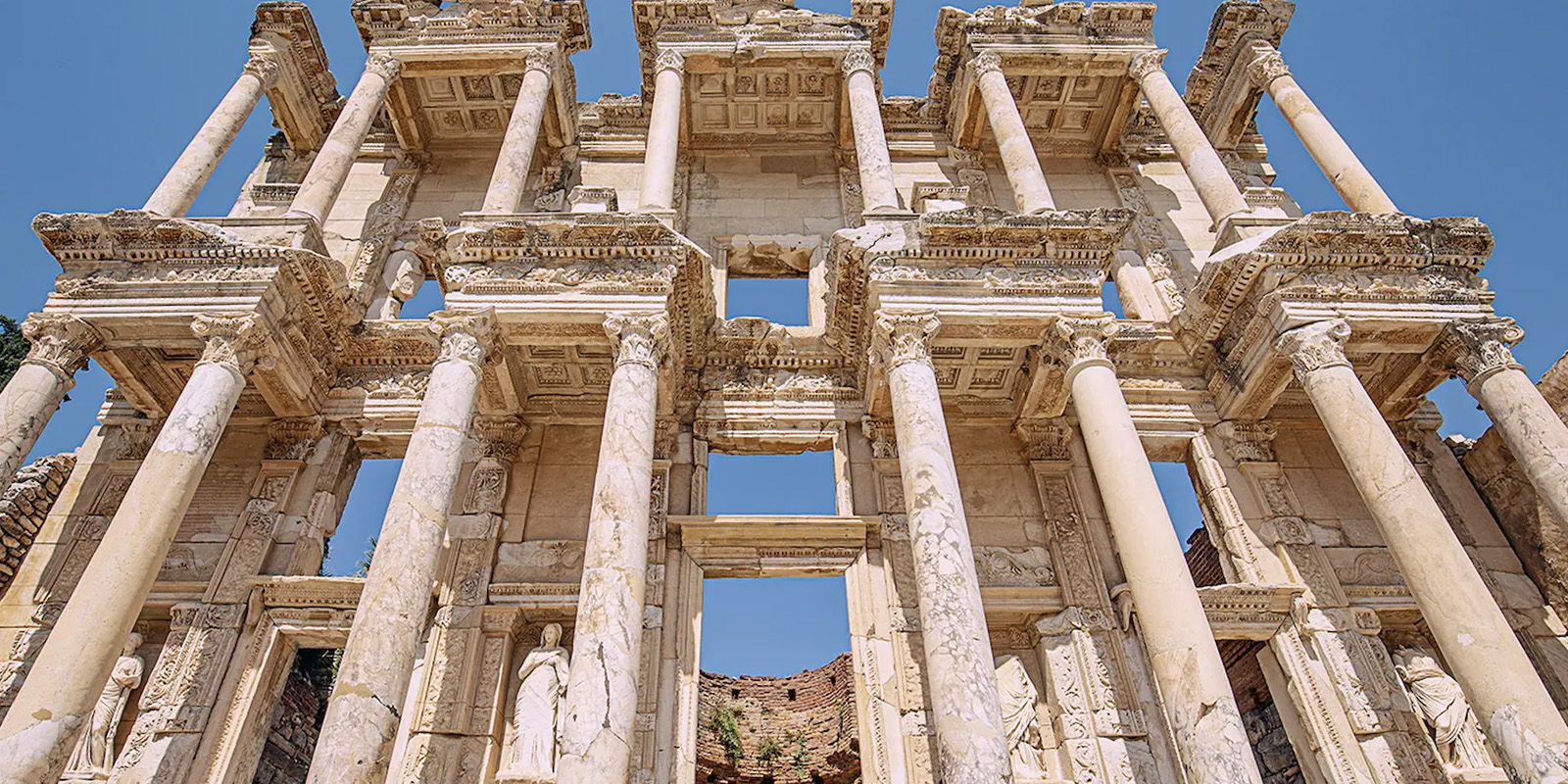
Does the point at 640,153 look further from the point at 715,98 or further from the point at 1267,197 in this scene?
the point at 1267,197

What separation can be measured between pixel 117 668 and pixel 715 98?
12742 mm

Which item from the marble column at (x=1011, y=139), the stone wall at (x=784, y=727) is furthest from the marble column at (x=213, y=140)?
the marble column at (x=1011, y=139)

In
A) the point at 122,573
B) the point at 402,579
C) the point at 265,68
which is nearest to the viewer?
the point at 402,579

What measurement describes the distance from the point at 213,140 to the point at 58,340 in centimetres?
436

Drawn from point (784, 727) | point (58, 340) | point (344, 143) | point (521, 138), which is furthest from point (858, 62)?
point (784, 727)

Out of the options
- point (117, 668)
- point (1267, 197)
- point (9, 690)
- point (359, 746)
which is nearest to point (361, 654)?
point (359, 746)

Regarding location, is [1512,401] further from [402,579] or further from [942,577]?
[402,579]

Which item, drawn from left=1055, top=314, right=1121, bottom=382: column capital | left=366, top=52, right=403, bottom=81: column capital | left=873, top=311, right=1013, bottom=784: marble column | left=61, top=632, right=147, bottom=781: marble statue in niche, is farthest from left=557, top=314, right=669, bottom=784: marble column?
left=366, top=52, right=403, bottom=81: column capital

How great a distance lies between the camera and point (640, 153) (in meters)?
17.3

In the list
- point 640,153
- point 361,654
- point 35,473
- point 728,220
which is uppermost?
point 640,153

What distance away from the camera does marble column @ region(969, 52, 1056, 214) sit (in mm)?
12843

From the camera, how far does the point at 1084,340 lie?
1059 centimetres

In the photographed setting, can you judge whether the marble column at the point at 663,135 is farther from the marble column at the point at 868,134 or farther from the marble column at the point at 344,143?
the marble column at the point at 344,143

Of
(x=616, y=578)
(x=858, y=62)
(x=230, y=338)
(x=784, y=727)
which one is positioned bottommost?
(x=616, y=578)
